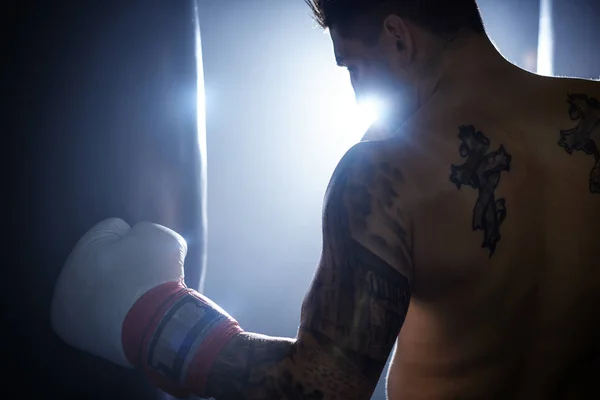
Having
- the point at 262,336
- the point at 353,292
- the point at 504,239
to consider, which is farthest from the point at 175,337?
the point at 504,239

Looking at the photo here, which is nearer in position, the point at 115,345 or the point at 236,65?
the point at 115,345

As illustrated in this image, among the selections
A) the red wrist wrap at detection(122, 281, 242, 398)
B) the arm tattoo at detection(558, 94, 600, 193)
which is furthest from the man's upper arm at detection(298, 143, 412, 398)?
the arm tattoo at detection(558, 94, 600, 193)

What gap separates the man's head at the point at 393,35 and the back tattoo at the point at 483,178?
0.16 m

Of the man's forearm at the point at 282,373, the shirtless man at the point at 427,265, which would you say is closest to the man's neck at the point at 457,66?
the shirtless man at the point at 427,265

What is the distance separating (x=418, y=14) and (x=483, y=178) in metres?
0.26

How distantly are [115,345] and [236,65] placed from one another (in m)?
1.45

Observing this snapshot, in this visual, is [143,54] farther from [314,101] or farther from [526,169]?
[314,101]

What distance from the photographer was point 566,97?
2.21 ft

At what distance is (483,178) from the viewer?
22.8 inches

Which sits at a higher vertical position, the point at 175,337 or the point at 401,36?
the point at 401,36

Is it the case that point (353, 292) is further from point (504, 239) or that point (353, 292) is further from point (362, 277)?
point (504, 239)

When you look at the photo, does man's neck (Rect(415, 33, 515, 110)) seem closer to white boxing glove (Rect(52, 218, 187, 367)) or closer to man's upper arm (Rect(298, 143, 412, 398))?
man's upper arm (Rect(298, 143, 412, 398))

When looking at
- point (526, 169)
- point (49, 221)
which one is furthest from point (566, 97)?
point (49, 221)

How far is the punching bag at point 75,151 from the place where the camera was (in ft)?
2.20
